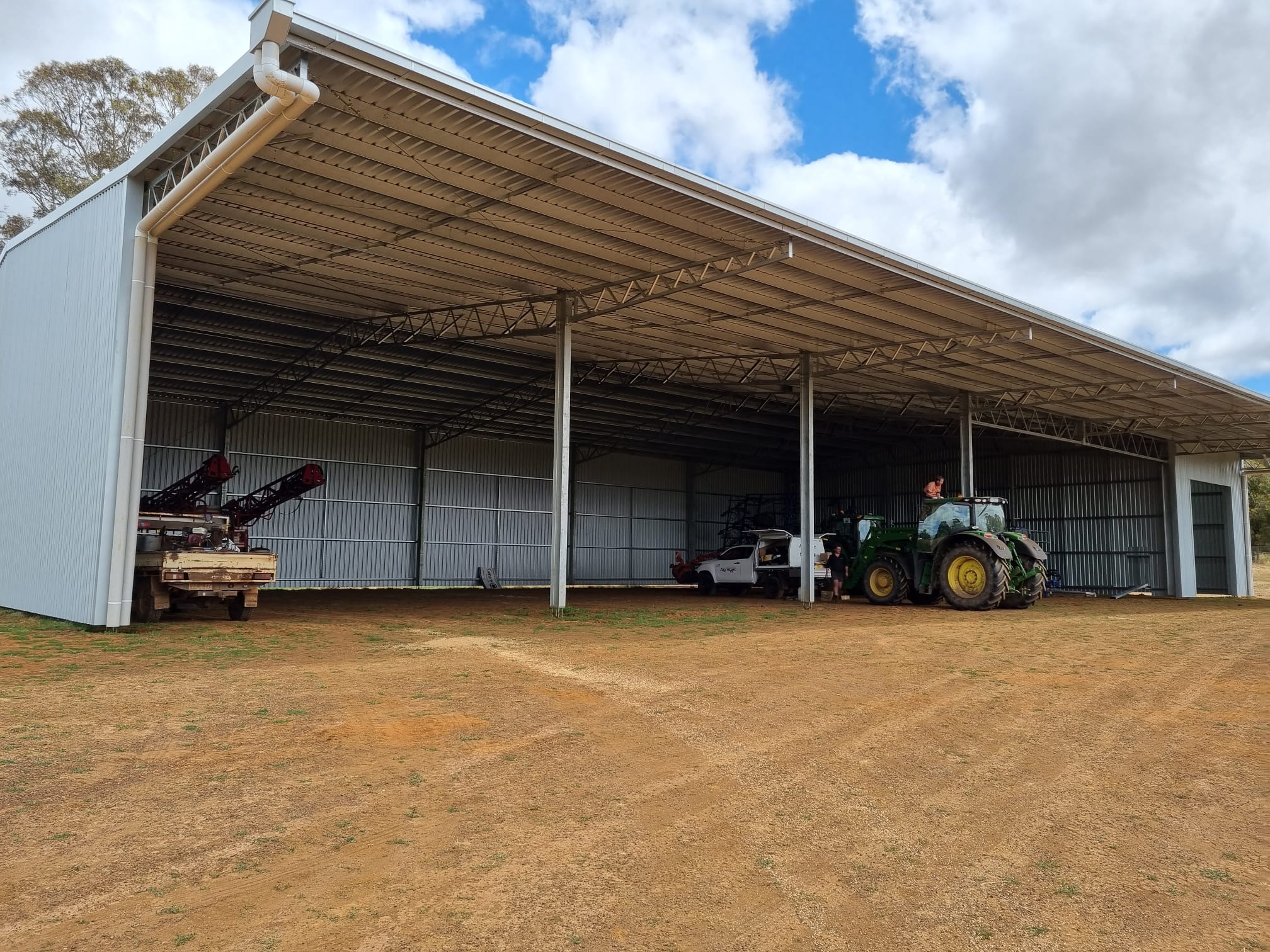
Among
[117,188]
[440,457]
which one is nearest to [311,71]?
[117,188]

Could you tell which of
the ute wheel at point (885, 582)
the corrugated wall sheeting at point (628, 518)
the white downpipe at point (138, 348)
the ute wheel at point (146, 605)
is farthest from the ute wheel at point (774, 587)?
the white downpipe at point (138, 348)

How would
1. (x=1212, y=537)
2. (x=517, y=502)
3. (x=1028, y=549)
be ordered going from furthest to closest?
(x=517, y=502) < (x=1212, y=537) < (x=1028, y=549)

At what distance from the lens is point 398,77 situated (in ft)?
32.3

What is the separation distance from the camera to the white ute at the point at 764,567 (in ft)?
76.4

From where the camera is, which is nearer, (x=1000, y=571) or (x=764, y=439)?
(x=1000, y=571)

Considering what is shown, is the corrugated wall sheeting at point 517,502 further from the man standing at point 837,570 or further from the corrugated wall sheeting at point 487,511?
the man standing at point 837,570

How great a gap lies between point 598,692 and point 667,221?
7.94 metres

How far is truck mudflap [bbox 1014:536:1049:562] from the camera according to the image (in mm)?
19000

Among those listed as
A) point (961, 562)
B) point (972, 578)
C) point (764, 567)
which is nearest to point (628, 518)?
point (764, 567)

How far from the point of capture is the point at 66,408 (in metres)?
13.5

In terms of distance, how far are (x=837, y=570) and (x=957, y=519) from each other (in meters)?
4.35

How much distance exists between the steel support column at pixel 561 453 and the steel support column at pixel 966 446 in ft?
38.5

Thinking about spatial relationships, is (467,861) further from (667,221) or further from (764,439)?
(764,439)

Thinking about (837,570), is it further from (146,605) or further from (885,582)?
(146,605)
